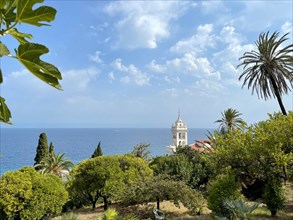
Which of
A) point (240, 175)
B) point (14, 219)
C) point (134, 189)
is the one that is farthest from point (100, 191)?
point (240, 175)

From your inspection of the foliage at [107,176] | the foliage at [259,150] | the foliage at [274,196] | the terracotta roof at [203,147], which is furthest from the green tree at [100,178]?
the terracotta roof at [203,147]

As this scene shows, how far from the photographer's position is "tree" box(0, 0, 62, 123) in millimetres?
1057

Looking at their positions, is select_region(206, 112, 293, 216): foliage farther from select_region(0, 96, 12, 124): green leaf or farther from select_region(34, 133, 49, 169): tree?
select_region(34, 133, 49, 169): tree

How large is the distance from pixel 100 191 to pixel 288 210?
1024cm

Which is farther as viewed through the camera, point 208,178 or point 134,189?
point 208,178

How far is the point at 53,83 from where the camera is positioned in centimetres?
116

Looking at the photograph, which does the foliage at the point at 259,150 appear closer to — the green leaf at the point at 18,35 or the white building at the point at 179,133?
the green leaf at the point at 18,35

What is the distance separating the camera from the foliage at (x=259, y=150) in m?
11.9

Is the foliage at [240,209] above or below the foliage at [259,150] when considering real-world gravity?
below

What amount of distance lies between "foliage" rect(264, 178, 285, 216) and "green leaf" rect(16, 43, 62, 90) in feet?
44.4

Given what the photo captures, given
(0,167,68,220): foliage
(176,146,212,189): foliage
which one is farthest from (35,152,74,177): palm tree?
(0,167,68,220): foliage

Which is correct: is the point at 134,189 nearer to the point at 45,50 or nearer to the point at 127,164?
the point at 127,164

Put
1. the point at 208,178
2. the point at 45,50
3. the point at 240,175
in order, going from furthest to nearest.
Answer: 1. the point at 208,178
2. the point at 240,175
3. the point at 45,50

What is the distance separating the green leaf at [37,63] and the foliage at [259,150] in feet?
37.4
